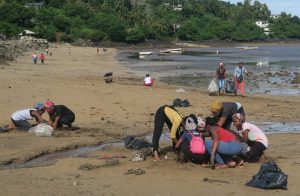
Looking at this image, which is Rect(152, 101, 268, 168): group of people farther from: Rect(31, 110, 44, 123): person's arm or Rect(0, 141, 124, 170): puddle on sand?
Rect(31, 110, 44, 123): person's arm

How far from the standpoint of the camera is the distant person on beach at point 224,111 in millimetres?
9242

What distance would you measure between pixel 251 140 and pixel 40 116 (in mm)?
5384

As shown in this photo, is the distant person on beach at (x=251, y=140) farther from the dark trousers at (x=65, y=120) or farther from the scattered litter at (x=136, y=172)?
the dark trousers at (x=65, y=120)

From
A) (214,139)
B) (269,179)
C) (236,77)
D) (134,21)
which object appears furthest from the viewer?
(134,21)

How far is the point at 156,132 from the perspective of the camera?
9281mm

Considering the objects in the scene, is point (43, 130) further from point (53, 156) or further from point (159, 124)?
point (159, 124)

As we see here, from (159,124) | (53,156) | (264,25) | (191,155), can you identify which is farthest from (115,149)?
(264,25)

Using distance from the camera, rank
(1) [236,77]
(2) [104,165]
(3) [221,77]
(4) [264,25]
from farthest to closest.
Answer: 1. (4) [264,25]
2. (3) [221,77]
3. (1) [236,77]
4. (2) [104,165]

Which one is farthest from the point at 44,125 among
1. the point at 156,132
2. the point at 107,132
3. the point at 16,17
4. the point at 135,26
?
the point at 135,26

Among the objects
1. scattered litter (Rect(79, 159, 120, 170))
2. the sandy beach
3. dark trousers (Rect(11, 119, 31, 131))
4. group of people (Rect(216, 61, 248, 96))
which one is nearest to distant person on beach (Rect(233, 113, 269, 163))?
the sandy beach

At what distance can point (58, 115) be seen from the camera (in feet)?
40.4

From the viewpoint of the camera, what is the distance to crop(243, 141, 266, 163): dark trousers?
8906 mm

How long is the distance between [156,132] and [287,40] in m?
178

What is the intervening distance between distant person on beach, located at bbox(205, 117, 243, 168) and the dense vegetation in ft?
260
